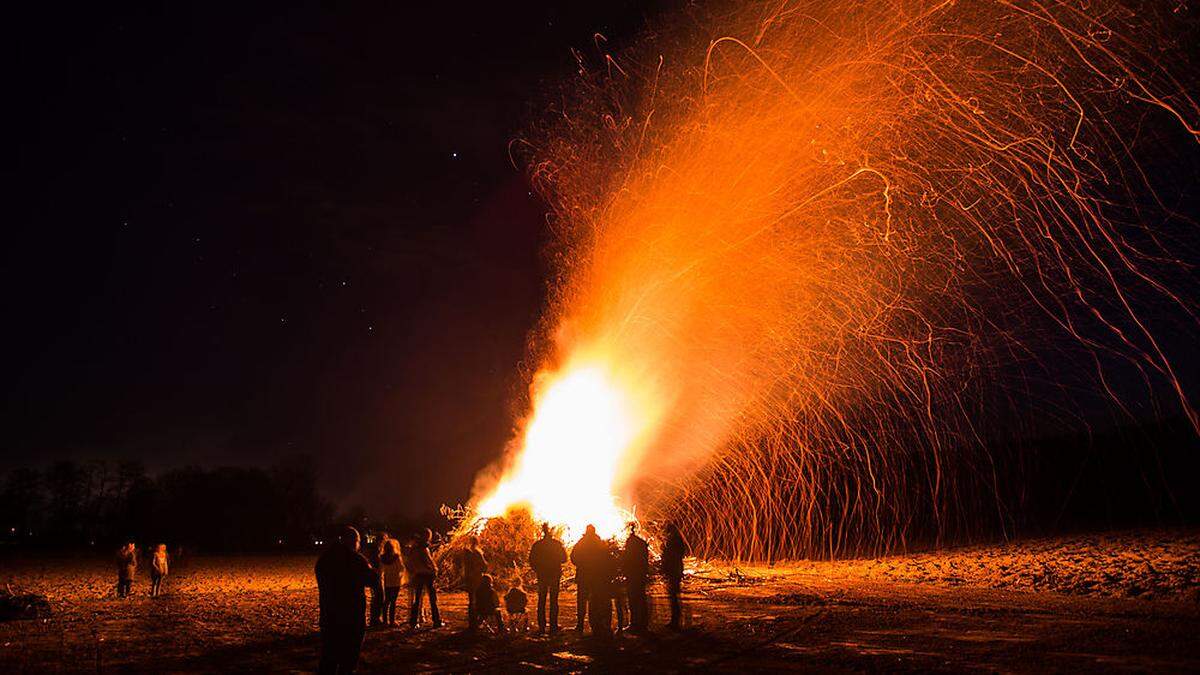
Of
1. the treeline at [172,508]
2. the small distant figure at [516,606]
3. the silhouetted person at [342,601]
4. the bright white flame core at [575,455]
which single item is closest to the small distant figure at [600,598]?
the small distant figure at [516,606]

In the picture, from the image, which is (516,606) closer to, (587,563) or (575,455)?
(587,563)

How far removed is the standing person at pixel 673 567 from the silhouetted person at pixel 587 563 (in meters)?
1.18

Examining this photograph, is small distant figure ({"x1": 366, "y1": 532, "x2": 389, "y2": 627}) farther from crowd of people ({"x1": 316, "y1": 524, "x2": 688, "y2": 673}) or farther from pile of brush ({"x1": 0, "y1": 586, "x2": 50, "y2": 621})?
pile of brush ({"x1": 0, "y1": 586, "x2": 50, "y2": 621})

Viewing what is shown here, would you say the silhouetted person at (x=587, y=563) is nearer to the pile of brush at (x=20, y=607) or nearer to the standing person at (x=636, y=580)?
the standing person at (x=636, y=580)

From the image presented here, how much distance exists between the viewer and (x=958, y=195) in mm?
14180

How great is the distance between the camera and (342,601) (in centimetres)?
675

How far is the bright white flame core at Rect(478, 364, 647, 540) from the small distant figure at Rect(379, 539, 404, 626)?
5.81 m

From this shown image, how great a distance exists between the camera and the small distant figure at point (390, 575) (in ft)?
37.6

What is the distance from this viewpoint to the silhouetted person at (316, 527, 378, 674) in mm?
6680

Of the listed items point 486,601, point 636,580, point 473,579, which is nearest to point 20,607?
point 473,579

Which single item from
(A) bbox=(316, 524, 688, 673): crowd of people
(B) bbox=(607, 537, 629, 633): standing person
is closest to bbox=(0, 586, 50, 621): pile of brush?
(A) bbox=(316, 524, 688, 673): crowd of people

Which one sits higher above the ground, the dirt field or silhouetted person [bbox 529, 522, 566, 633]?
silhouetted person [bbox 529, 522, 566, 633]

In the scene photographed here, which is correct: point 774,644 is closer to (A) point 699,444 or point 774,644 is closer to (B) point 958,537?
(A) point 699,444

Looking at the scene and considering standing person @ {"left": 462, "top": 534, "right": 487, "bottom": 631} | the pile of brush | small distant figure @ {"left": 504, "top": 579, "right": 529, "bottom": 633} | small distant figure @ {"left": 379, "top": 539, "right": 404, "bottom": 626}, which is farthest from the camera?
the pile of brush
